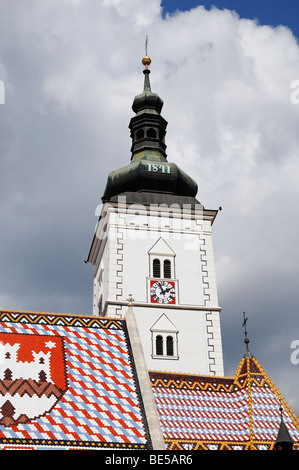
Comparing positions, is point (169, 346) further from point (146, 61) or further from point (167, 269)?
point (146, 61)

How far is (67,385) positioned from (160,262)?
62.8 ft

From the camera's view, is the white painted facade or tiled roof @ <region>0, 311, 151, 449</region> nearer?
tiled roof @ <region>0, 311, 151, 449</region>

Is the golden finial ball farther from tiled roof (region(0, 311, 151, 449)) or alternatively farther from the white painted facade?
tiled roof (region(0, 311, 151, 449))

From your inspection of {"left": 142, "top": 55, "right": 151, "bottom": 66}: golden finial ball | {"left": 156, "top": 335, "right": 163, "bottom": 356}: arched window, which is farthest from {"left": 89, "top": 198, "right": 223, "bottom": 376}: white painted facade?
{"left": 142, "top": 55, "right": 151, "bottom": 66}: golden finial ball

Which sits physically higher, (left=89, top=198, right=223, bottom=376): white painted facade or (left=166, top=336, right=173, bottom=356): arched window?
(left=89, top=198, right=223, bottom=376): white painted facade

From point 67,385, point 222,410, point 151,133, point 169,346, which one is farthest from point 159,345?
point 67,385

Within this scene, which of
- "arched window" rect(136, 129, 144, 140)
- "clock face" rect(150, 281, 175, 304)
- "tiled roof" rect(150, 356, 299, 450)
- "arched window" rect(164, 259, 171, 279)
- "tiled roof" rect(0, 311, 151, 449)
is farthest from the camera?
"arched window" rect(136, 129, 144, 140)

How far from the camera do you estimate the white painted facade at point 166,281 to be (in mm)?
31484

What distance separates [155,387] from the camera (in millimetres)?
21531

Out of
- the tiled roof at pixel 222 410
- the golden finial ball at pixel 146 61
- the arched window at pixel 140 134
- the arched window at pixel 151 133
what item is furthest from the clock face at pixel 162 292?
the golden finial ball at pixel 146 61

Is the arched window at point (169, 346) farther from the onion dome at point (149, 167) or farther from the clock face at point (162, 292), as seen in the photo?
the onion dome at point (149, 167)

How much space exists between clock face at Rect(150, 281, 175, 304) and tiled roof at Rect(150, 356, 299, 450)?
32.1ft

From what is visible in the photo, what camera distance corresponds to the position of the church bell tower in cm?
3162
